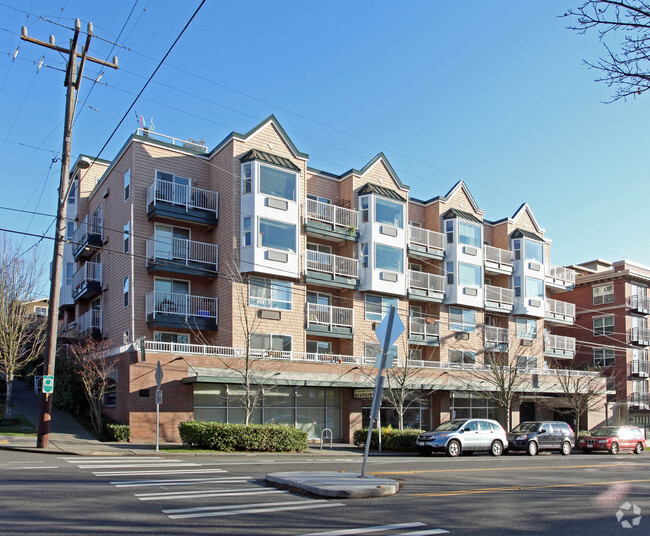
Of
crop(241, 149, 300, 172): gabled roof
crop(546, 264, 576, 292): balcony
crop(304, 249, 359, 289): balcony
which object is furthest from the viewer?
crop(546, 264, 576, 292): balcony

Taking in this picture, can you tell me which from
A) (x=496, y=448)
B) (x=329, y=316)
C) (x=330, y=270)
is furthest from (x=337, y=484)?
(x=330, y=270)

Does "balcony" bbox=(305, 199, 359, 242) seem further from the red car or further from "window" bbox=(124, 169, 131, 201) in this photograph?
the red car

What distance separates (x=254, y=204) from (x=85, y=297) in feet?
42.5

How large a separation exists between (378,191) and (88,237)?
628 inches

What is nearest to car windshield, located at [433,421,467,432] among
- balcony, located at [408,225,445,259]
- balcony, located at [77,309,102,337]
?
balcony, located at [408,225,445,259]

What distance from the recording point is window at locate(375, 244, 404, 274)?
117ft

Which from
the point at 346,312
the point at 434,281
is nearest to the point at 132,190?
the point at 346,312

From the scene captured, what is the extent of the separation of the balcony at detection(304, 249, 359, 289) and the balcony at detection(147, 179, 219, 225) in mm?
5308

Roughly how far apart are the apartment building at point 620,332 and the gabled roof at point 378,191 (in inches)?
860

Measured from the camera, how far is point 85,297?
3688 centimetres

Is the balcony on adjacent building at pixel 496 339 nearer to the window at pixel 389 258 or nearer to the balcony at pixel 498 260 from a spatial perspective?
the balcony at pixel 498 260

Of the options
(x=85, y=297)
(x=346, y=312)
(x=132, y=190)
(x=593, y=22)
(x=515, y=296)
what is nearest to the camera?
(x=593, y=22)

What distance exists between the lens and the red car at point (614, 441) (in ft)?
106

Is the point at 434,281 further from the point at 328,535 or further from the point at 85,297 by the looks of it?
the point at 328,535
